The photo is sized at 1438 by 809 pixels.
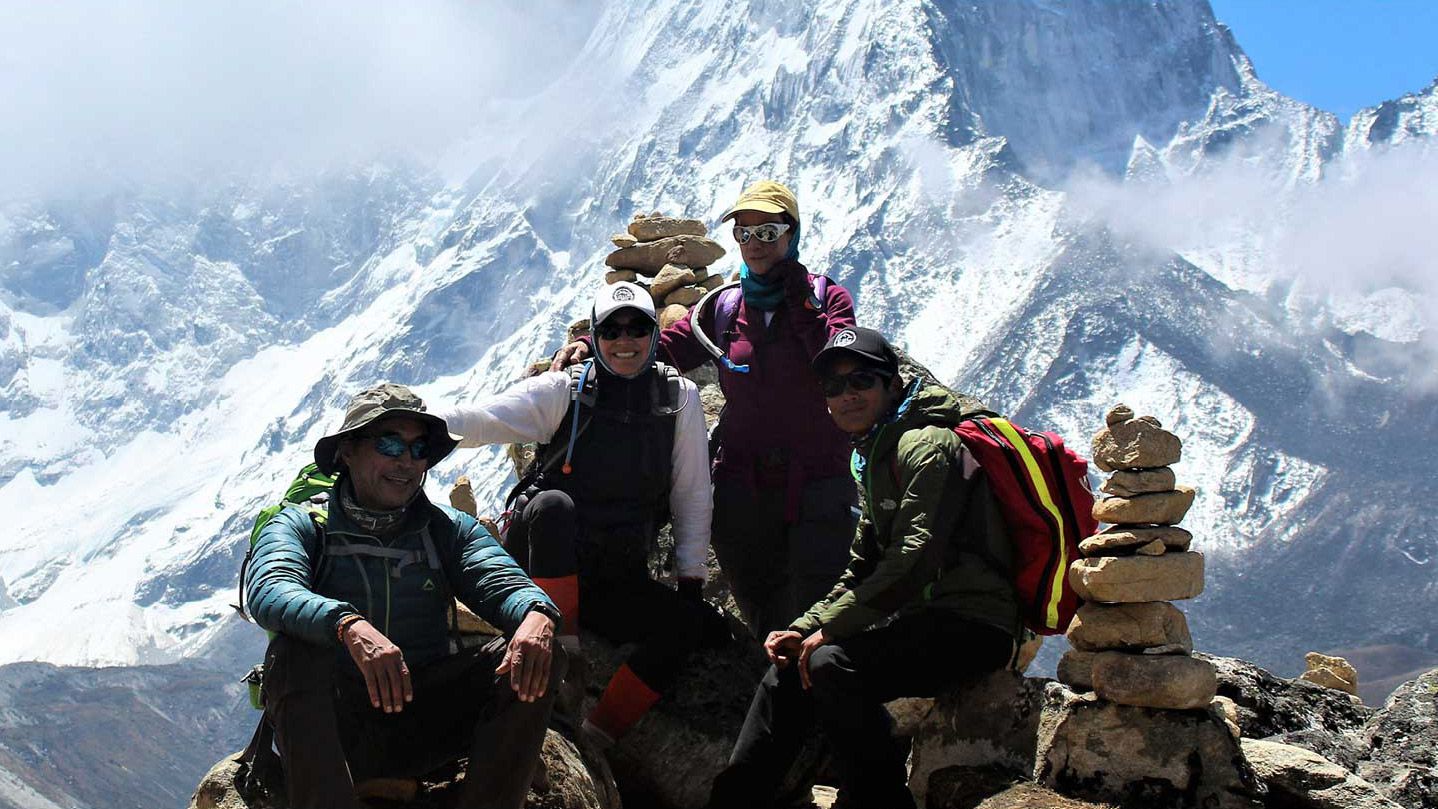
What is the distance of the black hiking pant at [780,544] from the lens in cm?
951

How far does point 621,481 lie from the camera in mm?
9195

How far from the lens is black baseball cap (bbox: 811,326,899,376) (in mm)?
8156

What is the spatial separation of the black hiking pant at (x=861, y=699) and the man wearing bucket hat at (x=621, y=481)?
3.96 feet

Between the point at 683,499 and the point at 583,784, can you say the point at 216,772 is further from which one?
the point at 683,499

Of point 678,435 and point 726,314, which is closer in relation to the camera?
point 678,435

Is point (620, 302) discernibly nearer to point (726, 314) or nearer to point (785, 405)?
point (726, 314)

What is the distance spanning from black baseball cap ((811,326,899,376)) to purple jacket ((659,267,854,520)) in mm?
1431

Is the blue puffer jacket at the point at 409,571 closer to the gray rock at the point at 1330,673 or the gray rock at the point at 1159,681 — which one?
the gray rock at the point at 1159,681

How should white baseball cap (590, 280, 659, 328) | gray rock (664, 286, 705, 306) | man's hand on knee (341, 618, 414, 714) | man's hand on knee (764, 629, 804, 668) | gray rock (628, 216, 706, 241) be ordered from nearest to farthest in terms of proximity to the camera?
man's hand on knee (341, 618, 414, 714)
man's hand on knee (764, 629, 804, 668)
white baseball cap (590, 280, 659, 328)
gray rock (664, 286, 705, 306)
gray rock (628, 216, 706, 241)

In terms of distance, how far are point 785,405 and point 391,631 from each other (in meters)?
3.60

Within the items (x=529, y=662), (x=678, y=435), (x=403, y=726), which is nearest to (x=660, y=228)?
(x=678, y=435)

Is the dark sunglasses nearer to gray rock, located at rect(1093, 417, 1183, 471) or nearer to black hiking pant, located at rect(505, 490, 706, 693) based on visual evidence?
black hiking pant, located at rect(505, 490, 706, 693)

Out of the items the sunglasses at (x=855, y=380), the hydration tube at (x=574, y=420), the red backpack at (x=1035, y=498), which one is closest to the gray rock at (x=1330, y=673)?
the red backpack at (x=1035, y=498)

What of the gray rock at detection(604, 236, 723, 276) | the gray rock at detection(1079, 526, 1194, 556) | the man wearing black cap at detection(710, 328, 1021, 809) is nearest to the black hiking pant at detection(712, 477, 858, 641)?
the man wearing black cap at detection(710, 328, 1021, 809)
